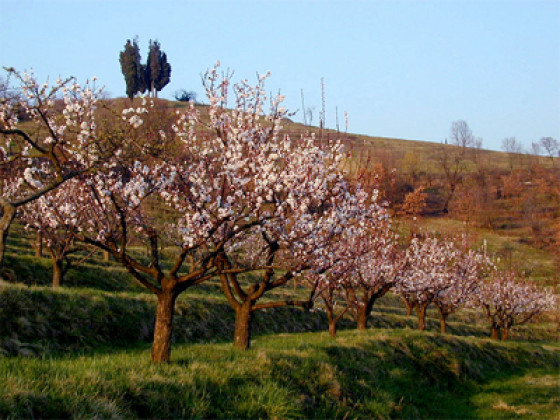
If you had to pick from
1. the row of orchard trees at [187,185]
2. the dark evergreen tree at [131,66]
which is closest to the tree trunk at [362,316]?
the row of orchard trees at [187,185]

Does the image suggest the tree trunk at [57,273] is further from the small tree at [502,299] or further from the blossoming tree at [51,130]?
the small tree at [502,299]

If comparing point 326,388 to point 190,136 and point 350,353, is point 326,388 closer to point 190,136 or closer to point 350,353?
point 350,353

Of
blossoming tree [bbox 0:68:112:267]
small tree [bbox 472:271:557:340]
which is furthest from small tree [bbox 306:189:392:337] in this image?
small tree [bbox 472:271:557:340]

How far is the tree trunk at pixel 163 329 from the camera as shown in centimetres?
1158

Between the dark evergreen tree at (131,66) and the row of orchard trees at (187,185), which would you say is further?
the dark evergreen tree at (131,66)

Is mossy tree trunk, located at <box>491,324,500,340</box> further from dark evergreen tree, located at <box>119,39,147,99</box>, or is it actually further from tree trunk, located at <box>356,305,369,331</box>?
dark evergreen tree, located at <box>119,39,147,99</box>

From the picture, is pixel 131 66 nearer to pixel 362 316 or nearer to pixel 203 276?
pixel 362 316

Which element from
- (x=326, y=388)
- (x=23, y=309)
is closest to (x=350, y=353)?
(x=326, y=388)

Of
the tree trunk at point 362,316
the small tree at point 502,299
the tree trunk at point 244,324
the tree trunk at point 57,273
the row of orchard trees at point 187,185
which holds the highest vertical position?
the row of orchard trees at point 187,185

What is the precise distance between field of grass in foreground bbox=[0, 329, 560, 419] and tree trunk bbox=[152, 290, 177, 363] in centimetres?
37

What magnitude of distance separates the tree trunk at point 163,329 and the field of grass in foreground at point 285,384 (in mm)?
372

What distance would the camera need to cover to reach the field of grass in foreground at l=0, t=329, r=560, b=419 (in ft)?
27.2

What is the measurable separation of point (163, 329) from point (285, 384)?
326 cm

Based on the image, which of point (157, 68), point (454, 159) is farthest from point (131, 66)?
point (454, 159)
